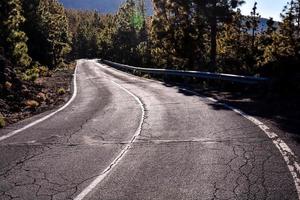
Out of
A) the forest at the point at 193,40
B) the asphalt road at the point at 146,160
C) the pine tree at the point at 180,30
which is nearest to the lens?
the asphalt road at the point at 146,160

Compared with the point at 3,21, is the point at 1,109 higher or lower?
lower

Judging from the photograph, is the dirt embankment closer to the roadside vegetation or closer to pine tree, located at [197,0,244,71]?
the roadside vegetation

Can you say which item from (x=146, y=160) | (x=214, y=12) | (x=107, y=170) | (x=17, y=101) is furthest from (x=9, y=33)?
(x=107, y=170)

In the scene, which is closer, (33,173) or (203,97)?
(33,173)

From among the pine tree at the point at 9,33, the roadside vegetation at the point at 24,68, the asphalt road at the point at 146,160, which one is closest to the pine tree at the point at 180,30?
the roadside vegetation at the point at 24,68

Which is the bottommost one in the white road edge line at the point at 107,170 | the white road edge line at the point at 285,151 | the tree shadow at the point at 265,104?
the white road edge line at the point at 107,170

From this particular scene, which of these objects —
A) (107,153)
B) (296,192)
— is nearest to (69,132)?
(107,153)

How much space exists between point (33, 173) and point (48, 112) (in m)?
7.56

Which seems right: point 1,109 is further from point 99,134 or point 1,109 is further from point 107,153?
point 107,153

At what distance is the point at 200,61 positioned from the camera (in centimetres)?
4122

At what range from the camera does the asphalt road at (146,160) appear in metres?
6.23

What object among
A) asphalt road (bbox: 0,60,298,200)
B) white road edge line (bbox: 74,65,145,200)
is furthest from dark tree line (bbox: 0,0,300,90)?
white road edge line (bbox: 74,65,145,200)

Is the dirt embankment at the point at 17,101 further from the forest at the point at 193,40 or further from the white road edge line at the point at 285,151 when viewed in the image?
the white road edge line at the point at 285,151

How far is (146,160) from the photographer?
7832mm
